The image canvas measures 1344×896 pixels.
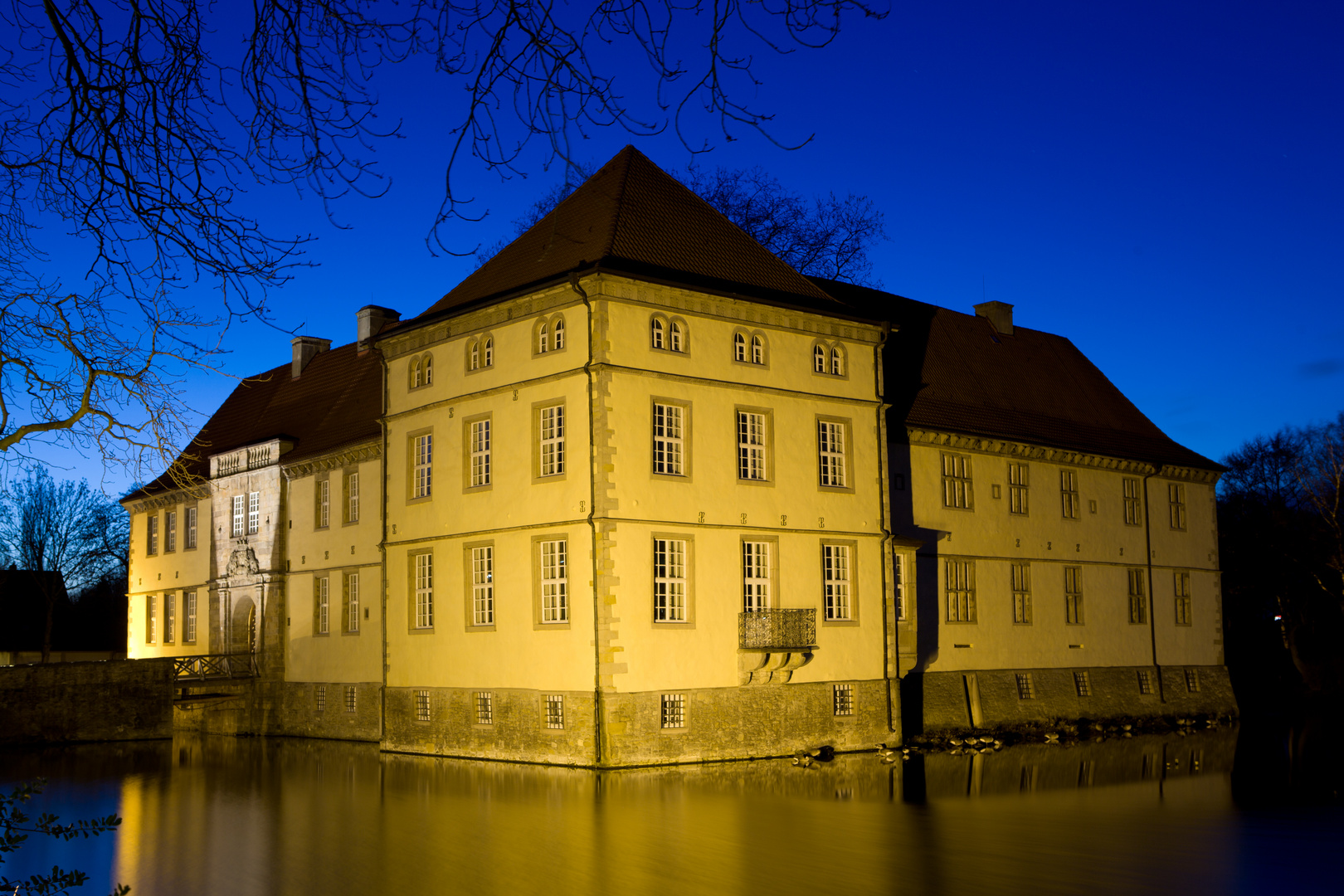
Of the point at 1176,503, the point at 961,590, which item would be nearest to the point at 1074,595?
the point at 961,590

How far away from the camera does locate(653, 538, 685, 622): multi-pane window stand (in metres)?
26.8

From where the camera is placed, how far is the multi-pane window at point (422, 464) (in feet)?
102

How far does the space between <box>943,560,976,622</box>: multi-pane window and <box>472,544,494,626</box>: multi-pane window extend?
12540 mm

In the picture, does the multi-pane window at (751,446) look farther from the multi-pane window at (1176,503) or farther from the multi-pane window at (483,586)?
the multi-pane window at (1176,503)

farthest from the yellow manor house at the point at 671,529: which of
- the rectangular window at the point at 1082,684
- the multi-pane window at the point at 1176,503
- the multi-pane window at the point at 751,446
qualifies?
the multi-pane window at the point at 1176,503

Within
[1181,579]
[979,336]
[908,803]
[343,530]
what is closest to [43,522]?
[343,530]

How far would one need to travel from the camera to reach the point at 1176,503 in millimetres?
42719

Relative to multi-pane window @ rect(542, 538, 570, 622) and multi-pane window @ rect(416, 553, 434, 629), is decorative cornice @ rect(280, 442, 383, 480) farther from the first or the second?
multi-pane window @ rect(542, 538, 570, 622)

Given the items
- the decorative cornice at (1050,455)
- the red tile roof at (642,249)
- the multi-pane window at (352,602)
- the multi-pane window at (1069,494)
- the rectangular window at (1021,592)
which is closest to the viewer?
the red tile roof at (642,249)

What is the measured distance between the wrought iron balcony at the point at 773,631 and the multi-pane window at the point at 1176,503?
1945 centimetres

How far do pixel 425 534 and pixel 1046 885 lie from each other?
20.4 meters

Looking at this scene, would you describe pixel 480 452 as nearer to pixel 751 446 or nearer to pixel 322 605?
pixel 751 446

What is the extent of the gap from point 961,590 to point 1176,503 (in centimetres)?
1167

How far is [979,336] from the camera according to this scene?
136 feet
